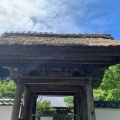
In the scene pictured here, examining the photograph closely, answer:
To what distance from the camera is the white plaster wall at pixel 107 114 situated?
8047 millimetres

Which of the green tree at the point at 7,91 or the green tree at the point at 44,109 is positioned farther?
the green tree at the point at 7,91

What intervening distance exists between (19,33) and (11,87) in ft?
62.6

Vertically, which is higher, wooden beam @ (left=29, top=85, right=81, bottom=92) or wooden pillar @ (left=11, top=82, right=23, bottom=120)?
wooden beam @ (left=29, top=85, right=81, bottom=92)

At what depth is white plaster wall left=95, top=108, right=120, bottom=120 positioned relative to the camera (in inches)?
317

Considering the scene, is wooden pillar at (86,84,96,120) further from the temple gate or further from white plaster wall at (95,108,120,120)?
white plaster wall at (95,108,120,120)

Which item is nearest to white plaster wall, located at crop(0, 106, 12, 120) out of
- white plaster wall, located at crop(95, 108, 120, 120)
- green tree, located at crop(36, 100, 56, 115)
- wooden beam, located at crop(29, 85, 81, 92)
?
wooden beam, located at crop(29, 85, 81, 92)

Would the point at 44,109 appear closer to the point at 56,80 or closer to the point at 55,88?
the point at 55,88

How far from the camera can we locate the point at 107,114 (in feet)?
26.6

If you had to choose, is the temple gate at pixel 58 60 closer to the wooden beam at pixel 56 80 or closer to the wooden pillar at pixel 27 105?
A: the wooden beam at pixel 56 80

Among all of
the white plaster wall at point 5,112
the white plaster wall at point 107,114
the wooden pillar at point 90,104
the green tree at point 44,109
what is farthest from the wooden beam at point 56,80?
the green tree at point 44,109

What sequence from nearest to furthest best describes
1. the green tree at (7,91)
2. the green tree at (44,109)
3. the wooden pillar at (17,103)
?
the wooden pillar at (17,103), the green tree at (44,109), the green tree at (7,91)

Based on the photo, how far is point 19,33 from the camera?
784 centimetres

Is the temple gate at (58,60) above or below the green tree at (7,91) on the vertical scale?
below

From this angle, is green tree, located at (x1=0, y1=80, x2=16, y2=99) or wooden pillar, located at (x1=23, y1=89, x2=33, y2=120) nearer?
wooden pillar, located at (x1=23, y1=89, x2=33, y2=120)
